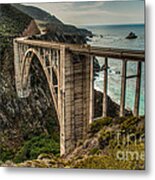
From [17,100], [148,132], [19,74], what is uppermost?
[19,74]

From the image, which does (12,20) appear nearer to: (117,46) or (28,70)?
(28,70)

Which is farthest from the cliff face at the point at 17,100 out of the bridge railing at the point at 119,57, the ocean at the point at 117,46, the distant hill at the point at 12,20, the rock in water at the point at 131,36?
the rock in water at the point at 131,36

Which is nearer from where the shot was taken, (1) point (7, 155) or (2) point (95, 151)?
(2) point (95, 151)

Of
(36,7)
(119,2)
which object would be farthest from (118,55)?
(36,7)

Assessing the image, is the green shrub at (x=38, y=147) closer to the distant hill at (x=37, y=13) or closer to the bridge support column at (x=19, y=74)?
the bridge support column at (x=19, y=74)

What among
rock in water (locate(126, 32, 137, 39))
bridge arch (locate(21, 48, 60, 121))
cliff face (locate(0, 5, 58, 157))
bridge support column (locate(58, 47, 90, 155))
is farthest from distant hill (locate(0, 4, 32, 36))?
rock in water (locate(126, 32, 137, 39))

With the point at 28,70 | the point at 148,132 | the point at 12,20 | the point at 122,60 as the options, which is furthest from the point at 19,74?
the point at 148,132

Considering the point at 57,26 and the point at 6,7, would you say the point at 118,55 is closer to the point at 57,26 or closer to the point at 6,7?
the point at 57,26
